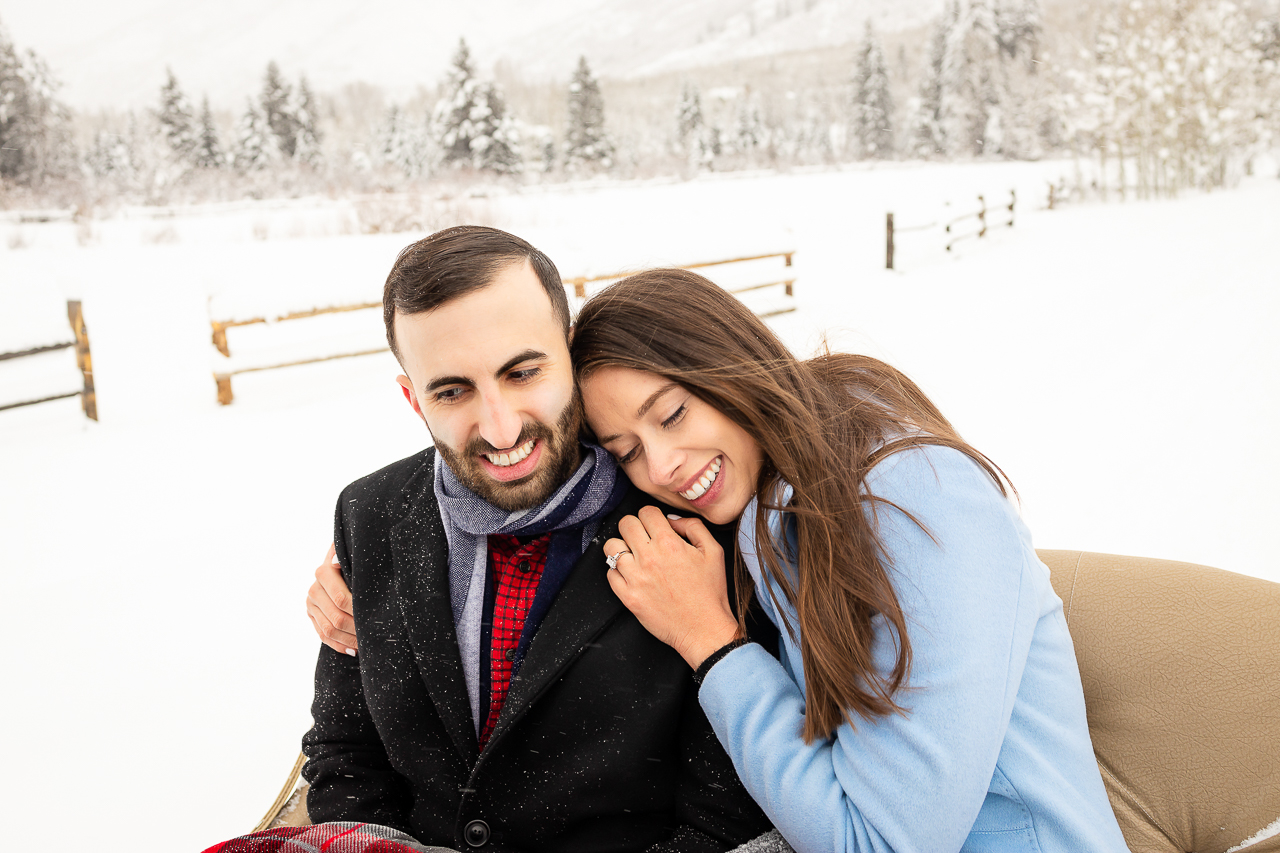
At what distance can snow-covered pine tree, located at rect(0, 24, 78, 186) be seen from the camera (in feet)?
70.6

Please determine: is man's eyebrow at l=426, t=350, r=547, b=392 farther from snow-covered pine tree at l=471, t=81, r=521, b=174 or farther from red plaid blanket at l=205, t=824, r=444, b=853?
snow-covered pine tree at l=471, t=81, r=521, b=174

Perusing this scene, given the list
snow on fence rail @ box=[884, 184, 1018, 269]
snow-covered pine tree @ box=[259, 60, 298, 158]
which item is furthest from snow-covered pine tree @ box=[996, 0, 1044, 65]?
snow-covered pine tree @ box=[259, 60, 298, 158]

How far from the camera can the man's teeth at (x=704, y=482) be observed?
164 centimetres

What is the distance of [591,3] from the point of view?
132 ft

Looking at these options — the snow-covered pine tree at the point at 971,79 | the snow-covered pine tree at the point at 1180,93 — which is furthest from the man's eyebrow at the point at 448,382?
the snow-covered pine tree at the point at 971,79

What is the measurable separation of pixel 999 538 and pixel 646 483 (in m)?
0.71

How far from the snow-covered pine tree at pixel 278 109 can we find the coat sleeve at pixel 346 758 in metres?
31.2

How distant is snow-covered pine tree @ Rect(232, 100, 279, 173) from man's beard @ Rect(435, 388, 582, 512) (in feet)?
100

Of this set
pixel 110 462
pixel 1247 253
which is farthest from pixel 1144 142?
pixel 110 462

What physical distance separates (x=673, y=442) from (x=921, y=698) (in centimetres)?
66

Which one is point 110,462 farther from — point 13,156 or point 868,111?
point 868,111

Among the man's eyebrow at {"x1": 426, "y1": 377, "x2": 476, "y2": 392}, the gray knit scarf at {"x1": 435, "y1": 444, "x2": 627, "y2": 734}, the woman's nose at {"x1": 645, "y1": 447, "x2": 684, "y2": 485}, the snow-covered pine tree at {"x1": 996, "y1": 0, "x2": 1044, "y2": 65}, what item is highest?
the snow-covered pine tree at {"x1": 996, "y1": 0, "x2": 1044, "y2": 65}

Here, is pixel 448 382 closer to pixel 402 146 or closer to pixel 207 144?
pixel 207 144

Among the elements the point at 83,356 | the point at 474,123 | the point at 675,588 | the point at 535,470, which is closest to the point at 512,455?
the point at 535,470
